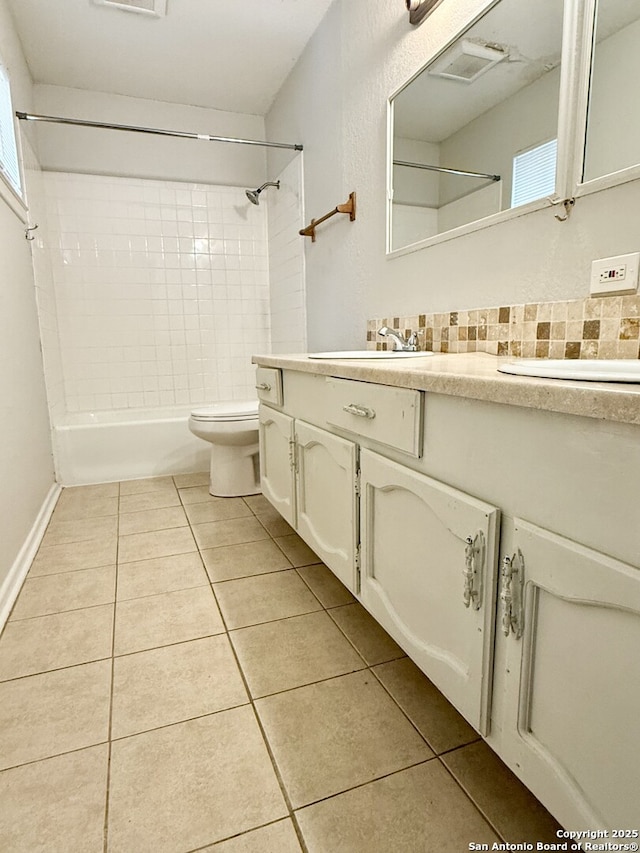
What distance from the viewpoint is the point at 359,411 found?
1.10m

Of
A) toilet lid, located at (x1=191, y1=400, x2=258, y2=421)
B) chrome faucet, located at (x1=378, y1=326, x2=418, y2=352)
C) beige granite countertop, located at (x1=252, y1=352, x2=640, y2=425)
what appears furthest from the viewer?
toilet lid, located at (x1=191, y1=400, x2=258, y2=421)

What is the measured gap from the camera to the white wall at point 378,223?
110 centimetres

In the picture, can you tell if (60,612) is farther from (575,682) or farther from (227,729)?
(575,682)

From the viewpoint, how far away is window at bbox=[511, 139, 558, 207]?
Answer: 3.68 feet

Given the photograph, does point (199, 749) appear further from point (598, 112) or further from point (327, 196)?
point (327, 196)

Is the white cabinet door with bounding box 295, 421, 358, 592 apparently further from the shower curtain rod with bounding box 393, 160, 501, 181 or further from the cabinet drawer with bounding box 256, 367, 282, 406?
the shower curtain rod with bounding box 393, 160, 501, 181

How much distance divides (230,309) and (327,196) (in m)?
1.29

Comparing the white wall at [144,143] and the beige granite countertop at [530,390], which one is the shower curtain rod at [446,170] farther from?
the white wall at [144,143]

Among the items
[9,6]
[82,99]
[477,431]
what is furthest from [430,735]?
[82,99]

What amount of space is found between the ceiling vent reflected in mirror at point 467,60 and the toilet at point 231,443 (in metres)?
1.56

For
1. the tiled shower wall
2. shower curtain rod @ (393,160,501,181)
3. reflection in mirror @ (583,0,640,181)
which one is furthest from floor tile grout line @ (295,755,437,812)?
the tiled shower wall

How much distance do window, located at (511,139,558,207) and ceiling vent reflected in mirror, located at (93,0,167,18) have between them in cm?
188

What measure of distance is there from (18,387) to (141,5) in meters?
1.75

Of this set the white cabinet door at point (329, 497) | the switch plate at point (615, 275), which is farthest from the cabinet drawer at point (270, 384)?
the switch plate at point (615, 275)
